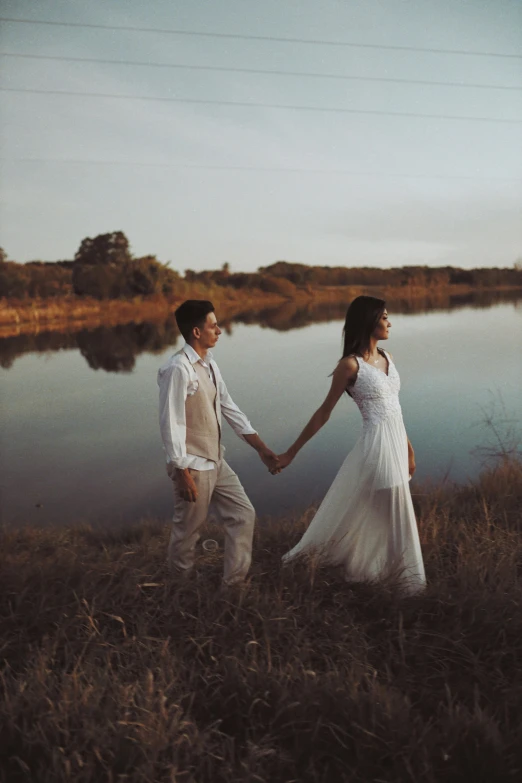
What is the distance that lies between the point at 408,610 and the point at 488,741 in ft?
3.58

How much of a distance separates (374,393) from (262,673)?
5.44ft

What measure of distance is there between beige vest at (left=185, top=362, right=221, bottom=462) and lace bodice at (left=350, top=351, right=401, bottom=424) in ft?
2.71

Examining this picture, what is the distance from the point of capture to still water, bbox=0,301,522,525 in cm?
1035

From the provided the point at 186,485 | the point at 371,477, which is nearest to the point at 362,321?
the point at 371,477

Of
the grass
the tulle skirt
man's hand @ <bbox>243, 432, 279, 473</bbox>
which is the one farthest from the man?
the tulle skirt

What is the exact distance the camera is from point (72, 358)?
2883 centimetres

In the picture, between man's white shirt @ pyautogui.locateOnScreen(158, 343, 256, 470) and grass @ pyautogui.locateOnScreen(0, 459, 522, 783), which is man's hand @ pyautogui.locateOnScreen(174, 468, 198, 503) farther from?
grass @ pyautogui.locateOnScreen(0, 459, 522, 783)

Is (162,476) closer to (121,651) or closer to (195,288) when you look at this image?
(121,651)

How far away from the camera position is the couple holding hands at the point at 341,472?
3836 mm

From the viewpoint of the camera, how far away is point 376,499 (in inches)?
159

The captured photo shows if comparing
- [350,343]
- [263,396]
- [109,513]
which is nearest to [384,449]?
[350,343]

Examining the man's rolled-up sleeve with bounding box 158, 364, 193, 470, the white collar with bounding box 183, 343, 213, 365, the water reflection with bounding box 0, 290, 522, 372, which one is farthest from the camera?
the water reflection with bounding box 0, 290, 522, 372

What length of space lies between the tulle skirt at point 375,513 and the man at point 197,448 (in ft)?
1.54

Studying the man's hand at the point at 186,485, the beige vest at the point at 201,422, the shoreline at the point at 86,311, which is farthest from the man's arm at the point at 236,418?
the shoreline at the point at 86,311
